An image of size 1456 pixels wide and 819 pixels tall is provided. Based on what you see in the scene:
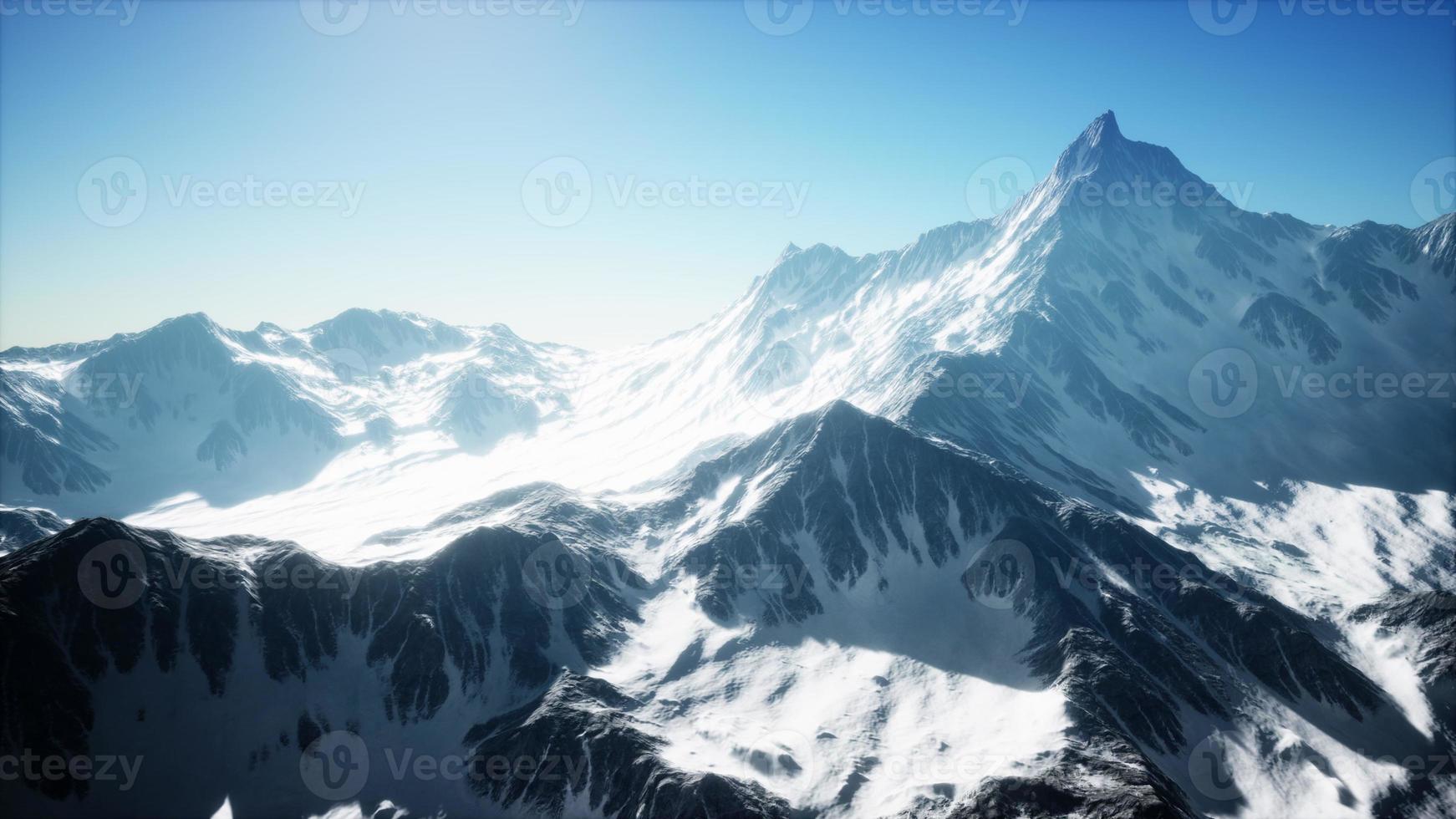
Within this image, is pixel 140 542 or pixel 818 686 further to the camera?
pixel 818 686

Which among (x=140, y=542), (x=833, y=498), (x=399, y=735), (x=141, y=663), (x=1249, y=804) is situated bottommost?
(x=399, y=735)

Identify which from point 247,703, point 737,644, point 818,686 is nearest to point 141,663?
point 247,703

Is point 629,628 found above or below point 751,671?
below

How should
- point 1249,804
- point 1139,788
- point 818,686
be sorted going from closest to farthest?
point 1139,788, point 1249,804, point 818,686

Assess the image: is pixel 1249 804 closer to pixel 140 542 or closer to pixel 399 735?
pixel 399 735

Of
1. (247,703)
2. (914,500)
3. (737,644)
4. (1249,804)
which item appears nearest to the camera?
(1249,804)

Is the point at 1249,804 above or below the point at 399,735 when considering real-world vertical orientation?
above

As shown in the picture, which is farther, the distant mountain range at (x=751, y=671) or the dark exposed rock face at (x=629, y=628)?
the distant mountain range at (x=751, y=671)

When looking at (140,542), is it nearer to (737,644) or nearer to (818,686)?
(737,644)

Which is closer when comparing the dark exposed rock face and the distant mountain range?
the dark exposed rock face

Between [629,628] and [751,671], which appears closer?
[751,671]
